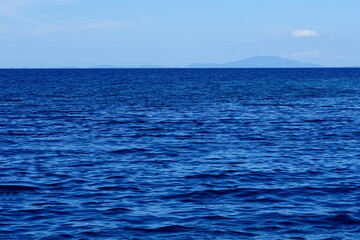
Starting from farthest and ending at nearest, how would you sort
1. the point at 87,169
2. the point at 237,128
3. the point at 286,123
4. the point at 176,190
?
the point at 286,123, the point at 237,128, the point at 87,169, the point at 176,190

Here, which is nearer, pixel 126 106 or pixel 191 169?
pixel 191 169

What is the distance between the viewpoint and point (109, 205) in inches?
687

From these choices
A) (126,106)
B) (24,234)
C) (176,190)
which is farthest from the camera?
(126,106)

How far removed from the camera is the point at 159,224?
15508mm

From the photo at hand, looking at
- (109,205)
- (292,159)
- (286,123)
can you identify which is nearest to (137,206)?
(109,205)

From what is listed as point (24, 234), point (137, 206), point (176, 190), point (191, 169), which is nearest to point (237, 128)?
point (191, 169)

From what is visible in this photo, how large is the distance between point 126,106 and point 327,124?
24.0 m

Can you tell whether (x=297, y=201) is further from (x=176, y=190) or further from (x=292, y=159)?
(x=292, y=159)

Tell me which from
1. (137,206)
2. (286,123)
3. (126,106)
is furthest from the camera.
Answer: (126,106)

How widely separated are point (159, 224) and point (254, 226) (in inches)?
110

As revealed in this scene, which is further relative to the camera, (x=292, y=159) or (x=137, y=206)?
(x=292, y=159)

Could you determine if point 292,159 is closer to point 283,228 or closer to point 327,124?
point 283,228

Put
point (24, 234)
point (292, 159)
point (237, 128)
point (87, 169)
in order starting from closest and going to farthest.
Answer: point (24, 234) → point (87, 169) → point (292, 159) → point (237, 128)

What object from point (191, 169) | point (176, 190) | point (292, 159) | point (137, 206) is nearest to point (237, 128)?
point (292, 159)
